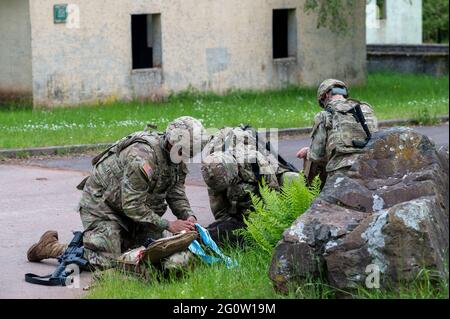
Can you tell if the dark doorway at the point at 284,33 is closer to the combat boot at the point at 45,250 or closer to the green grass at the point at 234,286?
the combat boot at the point at 45,250

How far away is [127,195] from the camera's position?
8.31 metres

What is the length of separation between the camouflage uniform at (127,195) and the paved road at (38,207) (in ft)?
1.05

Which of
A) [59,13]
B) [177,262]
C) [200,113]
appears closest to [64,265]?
[177,262]

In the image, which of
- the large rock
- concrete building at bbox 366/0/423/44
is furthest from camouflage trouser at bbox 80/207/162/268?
Answer: concrete building at bbox 366/0/423/44

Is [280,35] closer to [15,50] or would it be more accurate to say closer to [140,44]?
[140,44]

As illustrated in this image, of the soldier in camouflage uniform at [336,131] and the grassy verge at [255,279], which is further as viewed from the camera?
the soldier in camouflage uniform at [336,131]

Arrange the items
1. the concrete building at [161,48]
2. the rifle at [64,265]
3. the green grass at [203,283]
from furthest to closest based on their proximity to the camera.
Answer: the concrete building at [161,48] < the rifle at [64,265] < the green grass at [203,283]

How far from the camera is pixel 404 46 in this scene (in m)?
33.2

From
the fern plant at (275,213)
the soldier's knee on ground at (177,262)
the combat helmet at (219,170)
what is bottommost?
the soldier's knee on ground at (177,262)

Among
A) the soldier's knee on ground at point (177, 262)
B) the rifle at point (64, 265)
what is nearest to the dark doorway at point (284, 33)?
the rifle at point (64, 265)

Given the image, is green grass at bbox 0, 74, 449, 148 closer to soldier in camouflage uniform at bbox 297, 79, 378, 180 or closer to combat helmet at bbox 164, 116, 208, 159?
soldier in camouflage uniform at bbox 297, 79, 378, 180

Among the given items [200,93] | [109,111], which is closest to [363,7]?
[200,93]

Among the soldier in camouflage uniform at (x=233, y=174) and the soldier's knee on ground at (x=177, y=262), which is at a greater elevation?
the soldier in camouflage uniform at (x=233, y=174)

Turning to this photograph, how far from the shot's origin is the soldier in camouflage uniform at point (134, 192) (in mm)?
8336
